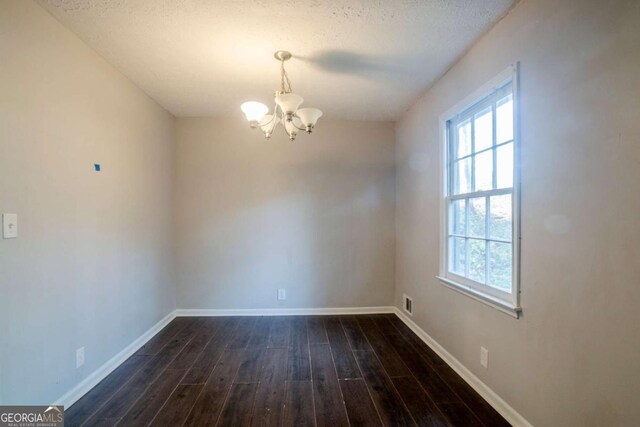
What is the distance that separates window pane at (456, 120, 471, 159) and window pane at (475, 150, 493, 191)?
0.16 metres

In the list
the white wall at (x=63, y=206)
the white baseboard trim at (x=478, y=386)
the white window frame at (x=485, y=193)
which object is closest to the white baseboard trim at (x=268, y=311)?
the white wall at (x=63, y=206)

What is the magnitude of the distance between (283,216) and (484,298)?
2.34m

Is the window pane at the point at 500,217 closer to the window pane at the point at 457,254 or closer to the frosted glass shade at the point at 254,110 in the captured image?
the window pane at the point at 457,254

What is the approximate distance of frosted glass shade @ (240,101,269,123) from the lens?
199 cm

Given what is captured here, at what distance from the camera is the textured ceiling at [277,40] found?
1671 mm

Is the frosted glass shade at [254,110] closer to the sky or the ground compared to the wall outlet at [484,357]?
closer to the sky

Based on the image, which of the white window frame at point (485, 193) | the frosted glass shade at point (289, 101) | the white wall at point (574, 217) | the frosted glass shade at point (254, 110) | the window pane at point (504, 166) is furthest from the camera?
the frosted glass shade at point (254, 110)

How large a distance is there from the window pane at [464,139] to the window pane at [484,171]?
0.16 meters

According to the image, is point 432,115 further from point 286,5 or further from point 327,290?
point 327,290

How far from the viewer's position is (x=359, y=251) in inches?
141

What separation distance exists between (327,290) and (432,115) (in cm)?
233

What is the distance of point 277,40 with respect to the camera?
6.41ft

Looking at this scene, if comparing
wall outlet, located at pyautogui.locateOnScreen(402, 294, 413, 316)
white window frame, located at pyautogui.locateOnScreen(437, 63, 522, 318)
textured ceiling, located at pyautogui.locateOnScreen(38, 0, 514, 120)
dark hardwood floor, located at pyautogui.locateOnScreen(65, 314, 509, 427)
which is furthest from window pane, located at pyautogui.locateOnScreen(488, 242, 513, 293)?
textured ceiling, located at pyautogui.locateOnScreen(38, 0, 514, 120)

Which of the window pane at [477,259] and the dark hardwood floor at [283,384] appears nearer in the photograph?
the dark hardwood floor at [283,384]
